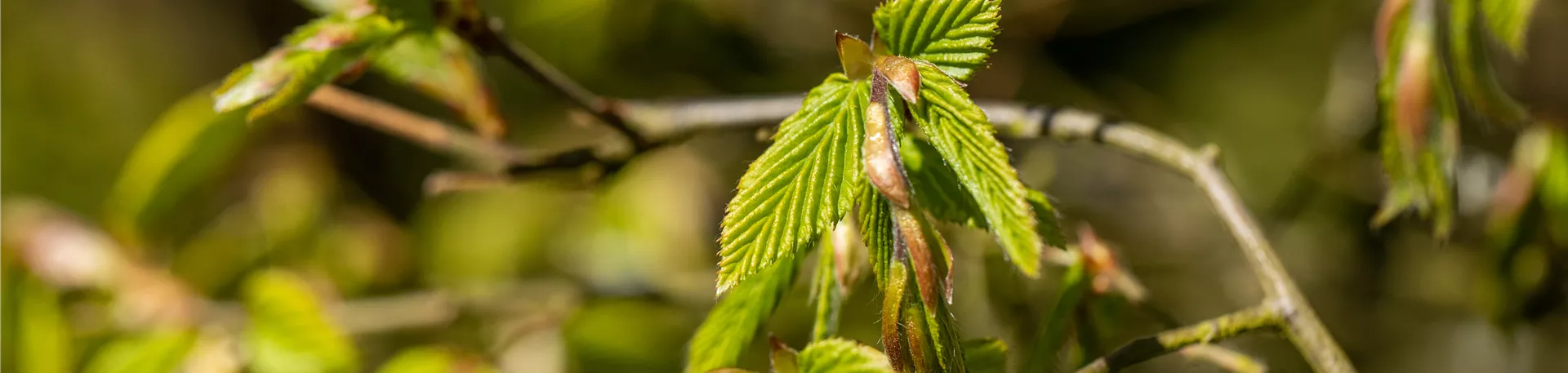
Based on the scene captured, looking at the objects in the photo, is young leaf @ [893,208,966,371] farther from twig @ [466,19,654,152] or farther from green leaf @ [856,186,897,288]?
twig @ [466,19,654,152]

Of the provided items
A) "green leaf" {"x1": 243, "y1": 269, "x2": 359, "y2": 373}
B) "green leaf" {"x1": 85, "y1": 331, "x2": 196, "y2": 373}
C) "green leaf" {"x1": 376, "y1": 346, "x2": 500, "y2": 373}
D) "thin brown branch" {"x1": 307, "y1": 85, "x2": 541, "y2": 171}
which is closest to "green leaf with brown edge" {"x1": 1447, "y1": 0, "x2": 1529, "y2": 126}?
"thin brown branch" {"x1": 307, "y1": 85, "x2": 541, "y2": 171}

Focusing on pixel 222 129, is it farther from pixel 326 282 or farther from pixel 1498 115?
Answer: pixel 1498 115

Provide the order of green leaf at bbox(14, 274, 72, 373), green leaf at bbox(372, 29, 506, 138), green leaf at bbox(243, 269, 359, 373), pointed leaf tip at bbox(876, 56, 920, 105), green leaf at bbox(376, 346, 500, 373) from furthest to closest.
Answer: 1. green leaf at bbox(14, 274, 72, 373)
2. green leaf at bbox(243, 269, 359, 373)
3. green leaf at bbox(376, 346, 500, 373)
4. green leaf at bbox(372, 29, 506, 138)
5. pointed leaf tip at bbox(876, 56, 920, 105)

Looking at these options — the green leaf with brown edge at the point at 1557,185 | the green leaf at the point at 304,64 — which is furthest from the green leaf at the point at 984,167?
the green leaf with brown edge at the point at 1557,185

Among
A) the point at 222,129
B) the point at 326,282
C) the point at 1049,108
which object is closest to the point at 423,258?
the point at 326,282

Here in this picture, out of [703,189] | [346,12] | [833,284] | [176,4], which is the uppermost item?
[176,4]


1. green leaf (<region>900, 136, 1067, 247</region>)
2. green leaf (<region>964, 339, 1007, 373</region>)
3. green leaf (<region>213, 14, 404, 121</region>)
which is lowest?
green leaf (<region>964, 339, 1007, 373</region>)
